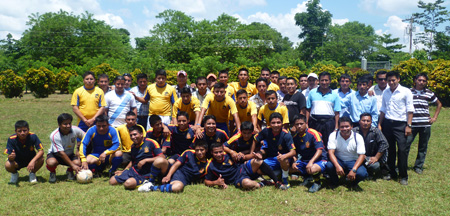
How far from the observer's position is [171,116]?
22.1 ft

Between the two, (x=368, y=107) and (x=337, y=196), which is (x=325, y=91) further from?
(x=337, y=196)

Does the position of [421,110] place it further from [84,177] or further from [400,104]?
[84,177]

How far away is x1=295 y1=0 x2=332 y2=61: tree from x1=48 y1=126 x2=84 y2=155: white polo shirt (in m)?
45.0

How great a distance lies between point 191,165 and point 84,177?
176cm

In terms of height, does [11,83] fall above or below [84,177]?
above

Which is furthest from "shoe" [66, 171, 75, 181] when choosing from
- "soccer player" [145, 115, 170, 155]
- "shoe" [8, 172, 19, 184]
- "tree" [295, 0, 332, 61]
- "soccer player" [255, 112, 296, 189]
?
"tree" [295, 0, 332, 61]

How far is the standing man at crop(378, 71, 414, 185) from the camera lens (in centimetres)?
562

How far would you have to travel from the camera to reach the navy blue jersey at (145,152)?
5504mm

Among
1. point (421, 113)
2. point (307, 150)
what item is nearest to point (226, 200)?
point (307, 150)

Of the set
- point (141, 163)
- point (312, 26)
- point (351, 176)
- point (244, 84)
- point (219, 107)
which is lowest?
point (351, 176)

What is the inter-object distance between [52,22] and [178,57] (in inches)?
898

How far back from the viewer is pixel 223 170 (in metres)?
5.41

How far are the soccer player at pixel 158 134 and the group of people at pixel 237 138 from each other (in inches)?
0.7

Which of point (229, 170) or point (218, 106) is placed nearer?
point (229, 170)
